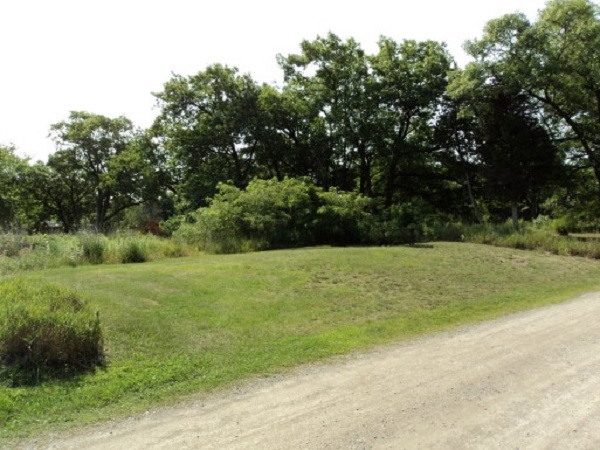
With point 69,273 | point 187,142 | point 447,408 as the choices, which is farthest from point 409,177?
point 447,408

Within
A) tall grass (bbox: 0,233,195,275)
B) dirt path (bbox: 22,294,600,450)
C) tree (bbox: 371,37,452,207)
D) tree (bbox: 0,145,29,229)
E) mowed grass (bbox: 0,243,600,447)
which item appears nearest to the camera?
dirt path (bbox: 22,294,600,450)

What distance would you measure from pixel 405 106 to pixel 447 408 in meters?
29.3

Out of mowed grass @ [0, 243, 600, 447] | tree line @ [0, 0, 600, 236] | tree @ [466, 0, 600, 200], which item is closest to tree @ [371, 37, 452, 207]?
tree line @ [0, 0, 600, 236]

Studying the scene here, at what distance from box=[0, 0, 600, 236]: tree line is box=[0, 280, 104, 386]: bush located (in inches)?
794

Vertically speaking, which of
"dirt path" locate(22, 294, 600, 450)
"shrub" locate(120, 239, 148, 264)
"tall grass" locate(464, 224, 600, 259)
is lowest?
"dirt path" locate(22, 294, 600, 450)

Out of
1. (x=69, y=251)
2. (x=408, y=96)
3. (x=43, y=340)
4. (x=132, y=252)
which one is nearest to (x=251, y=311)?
(x=43, y=340)

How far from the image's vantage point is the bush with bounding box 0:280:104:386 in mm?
5770

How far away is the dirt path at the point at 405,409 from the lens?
4156 millimetres

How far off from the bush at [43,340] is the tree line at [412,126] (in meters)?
20.2

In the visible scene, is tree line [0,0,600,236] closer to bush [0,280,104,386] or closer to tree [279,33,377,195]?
tree [279,33,377,195]

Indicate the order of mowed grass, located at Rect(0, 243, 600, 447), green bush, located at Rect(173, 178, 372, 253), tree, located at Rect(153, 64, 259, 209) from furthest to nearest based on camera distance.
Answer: tree, located at Rect(153, 64, 259, 209), green bush, located at Rect(173, 178, 372, 253), mowed grass, located at Rect(0, 243, 600, 447)

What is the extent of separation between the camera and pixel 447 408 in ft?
15.8

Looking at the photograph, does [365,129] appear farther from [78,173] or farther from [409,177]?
[78,173]

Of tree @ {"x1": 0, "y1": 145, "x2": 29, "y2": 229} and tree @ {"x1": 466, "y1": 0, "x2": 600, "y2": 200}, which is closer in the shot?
tree @ {"x1": 466, "y1": 0, "x2": 600, "y2": 200}
